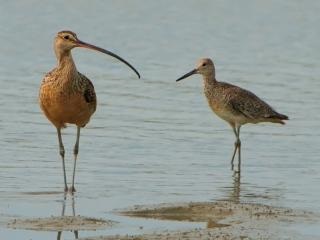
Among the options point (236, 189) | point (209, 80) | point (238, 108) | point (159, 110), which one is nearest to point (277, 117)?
point (238, 108)

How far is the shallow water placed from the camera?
35.4 ft

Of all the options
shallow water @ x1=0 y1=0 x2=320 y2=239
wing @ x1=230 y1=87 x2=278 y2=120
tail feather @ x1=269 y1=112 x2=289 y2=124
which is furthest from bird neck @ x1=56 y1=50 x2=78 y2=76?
tail feather @ x1=269 y1=112 x2=289 y2=124

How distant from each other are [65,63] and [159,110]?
11.7 feet

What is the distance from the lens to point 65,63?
37.3 feet

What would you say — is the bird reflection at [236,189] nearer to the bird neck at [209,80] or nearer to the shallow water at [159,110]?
the shallow water at [159,110]

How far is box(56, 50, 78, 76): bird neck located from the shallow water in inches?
40.8

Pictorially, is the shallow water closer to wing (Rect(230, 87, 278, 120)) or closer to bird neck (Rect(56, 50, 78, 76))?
wing (Rect(230, 87, 278, 120))

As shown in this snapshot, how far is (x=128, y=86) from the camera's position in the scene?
16.3 m

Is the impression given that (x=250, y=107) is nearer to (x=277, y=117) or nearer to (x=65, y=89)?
(x=277, y=117)

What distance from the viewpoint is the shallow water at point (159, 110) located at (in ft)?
35.4

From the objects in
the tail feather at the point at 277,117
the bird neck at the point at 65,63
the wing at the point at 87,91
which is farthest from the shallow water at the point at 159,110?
the bird neck at the point at 65,63

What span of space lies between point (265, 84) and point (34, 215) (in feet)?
24.8

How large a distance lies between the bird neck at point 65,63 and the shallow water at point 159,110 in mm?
1036

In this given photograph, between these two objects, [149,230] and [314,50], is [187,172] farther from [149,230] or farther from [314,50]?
[314,50]
